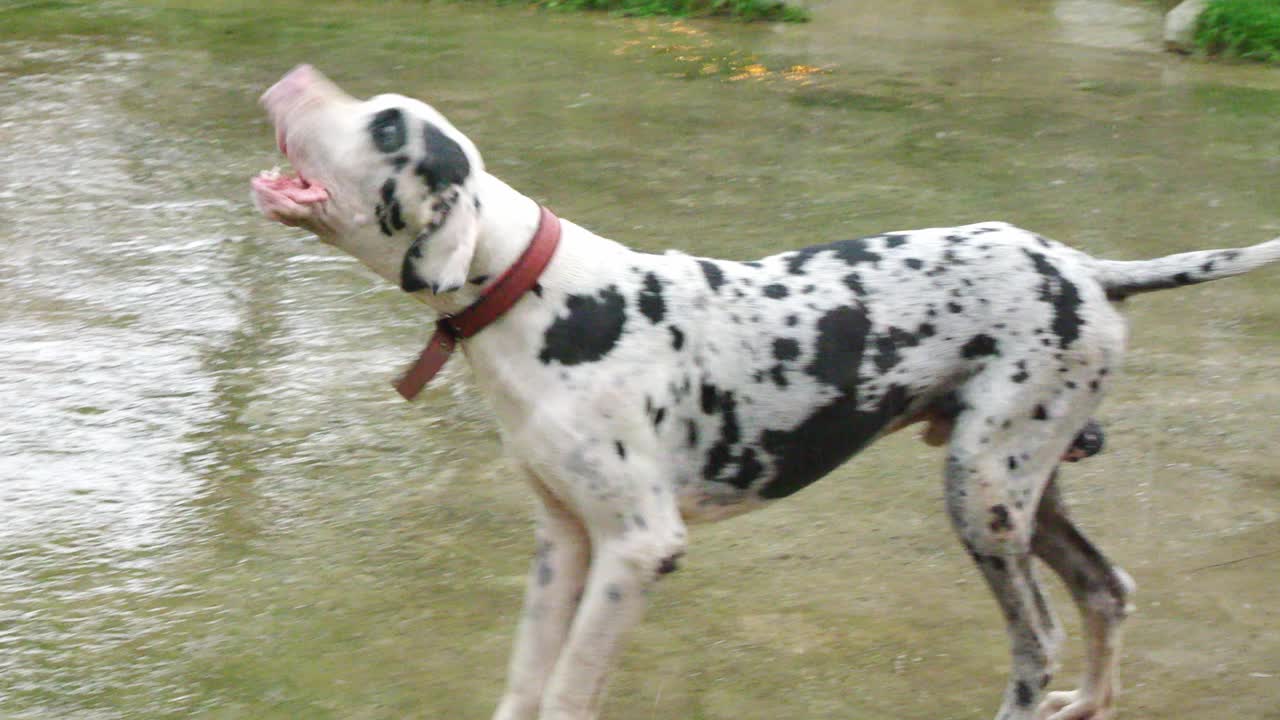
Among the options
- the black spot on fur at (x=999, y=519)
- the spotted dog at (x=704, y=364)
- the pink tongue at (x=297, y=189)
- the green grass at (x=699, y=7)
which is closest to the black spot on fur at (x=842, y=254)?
the spotted dog at (x=704, y=364)

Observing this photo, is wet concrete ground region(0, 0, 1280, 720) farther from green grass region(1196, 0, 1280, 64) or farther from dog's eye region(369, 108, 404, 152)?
dog's eye region(369, 108, 404, 152)

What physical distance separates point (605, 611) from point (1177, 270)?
1.35 m

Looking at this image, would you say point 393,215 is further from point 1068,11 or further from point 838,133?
point 1068,11

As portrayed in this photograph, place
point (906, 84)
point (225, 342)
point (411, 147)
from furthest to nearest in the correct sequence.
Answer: point (906, 84) → point (225, 342) → point (411, 147)

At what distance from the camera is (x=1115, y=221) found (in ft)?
22.1

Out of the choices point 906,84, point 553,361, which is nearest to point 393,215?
point 553,361

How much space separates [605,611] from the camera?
306 centimetres

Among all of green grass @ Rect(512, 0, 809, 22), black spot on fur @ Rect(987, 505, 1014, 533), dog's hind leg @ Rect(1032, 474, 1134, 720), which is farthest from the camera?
green grass @ Rect(512, 0, 809, 22)

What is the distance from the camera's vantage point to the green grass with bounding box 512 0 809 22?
36.4 ft

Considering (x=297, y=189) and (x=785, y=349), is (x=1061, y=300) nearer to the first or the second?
(x=785, y=349)

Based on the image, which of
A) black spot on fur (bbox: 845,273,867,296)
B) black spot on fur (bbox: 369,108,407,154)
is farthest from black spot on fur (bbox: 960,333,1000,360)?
black spot on fur (bbox: 369,108,407,154)

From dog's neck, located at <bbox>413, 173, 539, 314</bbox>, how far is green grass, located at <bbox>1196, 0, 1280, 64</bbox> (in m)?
7.91

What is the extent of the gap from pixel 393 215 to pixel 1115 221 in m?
4.53

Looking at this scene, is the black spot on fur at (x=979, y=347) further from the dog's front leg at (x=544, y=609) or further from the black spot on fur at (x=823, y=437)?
the dog's front leg at (x=544, y=609)
